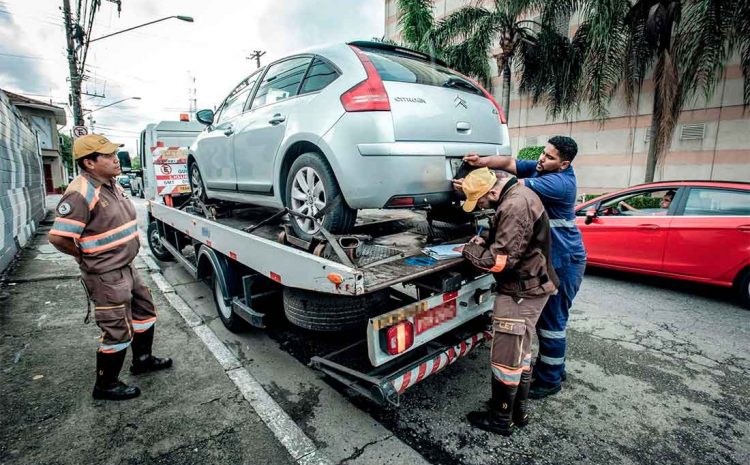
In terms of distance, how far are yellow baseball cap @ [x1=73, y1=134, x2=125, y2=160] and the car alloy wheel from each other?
1.27m

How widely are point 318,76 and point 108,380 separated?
2.62m

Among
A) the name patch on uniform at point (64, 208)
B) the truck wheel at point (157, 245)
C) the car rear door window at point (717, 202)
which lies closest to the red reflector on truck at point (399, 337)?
the name patch on uniform at point (64, 208)

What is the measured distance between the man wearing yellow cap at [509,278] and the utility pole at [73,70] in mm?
18075

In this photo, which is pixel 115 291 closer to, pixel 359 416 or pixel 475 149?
pixel 359 416

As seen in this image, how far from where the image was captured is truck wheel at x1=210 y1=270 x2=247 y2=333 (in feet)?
11.8

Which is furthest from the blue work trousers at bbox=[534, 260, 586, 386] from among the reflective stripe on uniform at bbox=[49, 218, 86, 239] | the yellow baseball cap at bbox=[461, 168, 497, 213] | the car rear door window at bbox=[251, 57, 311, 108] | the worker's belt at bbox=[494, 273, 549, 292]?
the reflective stripe on uniform at bbox=[49, 218, 86, 239]

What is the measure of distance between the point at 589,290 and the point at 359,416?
3773 millimetres

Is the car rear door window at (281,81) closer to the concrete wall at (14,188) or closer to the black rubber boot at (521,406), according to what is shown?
the black rubber boot at (521,406)

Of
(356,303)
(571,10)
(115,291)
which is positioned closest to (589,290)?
(356,303)

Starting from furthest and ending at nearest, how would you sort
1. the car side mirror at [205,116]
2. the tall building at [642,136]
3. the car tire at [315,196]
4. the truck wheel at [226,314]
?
the tall building at [642,136], the car side mirror at [205,116], the truck wheel at [226,314], the car tire at [315,196]

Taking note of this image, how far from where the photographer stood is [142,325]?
9.96ft

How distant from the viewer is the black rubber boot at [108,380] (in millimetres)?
2650

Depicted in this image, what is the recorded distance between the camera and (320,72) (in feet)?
10.1

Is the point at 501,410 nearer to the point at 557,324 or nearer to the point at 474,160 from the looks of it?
the point at 557,324
